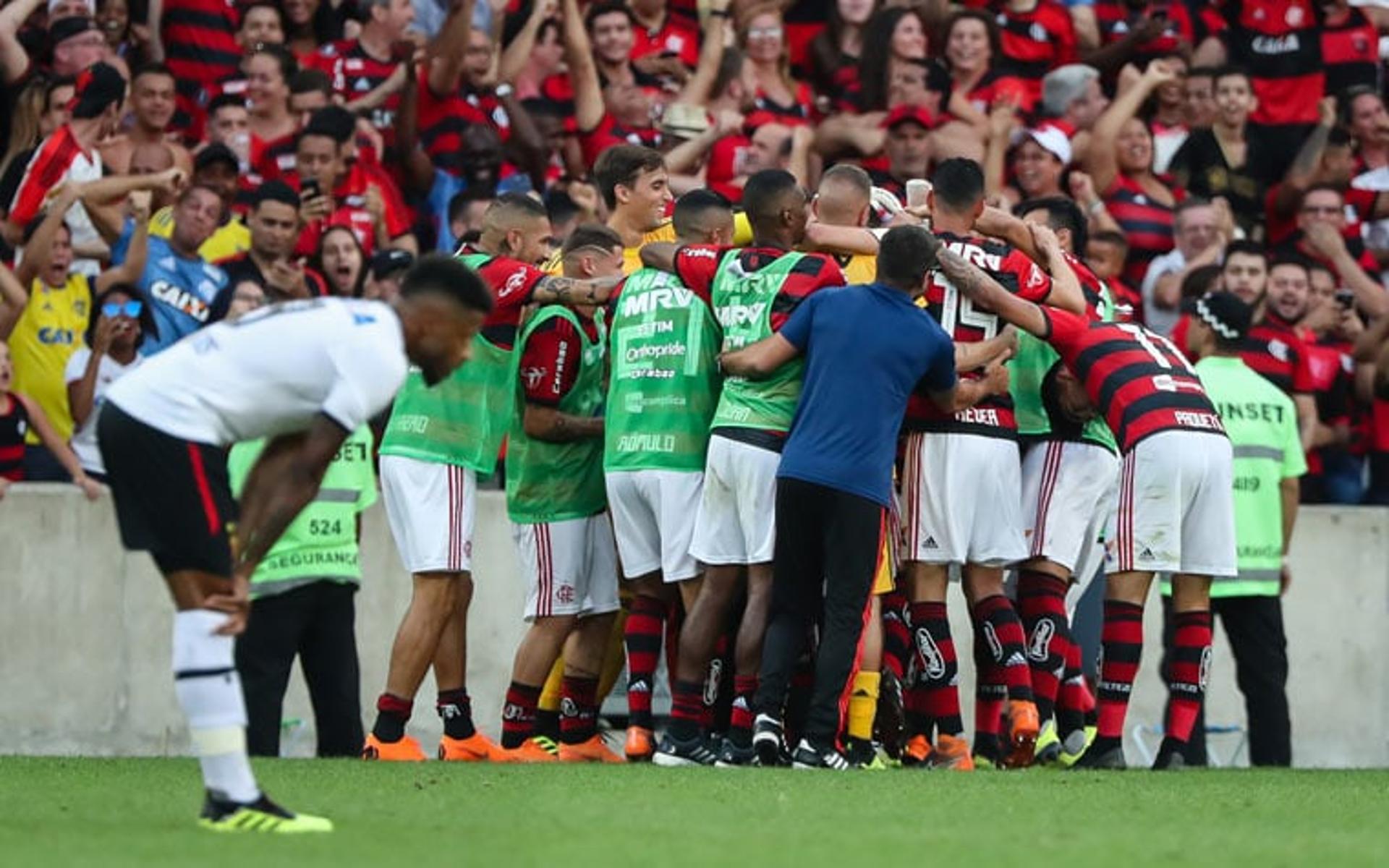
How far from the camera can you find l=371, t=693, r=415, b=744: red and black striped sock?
12805 mm

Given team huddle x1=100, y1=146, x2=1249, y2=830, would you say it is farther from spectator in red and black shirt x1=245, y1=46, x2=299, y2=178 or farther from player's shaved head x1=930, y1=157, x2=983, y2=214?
spectator in red and black shirt x1=245, y1=46, x2=299, y2=178

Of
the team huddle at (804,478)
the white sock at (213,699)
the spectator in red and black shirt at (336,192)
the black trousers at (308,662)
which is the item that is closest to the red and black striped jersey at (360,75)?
the spectator in red and black shirt at (336,192)

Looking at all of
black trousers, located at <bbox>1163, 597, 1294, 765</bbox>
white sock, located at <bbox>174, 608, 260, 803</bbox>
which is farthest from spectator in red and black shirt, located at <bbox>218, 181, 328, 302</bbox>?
white sock, located at <bbox>174, 608, 260, 803</bbox>

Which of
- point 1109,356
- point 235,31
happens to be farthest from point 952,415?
point 235,31

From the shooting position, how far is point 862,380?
11.6 meters

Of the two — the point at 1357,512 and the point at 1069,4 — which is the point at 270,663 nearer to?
the point at 1357,512

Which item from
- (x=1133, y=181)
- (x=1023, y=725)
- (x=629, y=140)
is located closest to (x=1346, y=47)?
(x=1133, y=181)

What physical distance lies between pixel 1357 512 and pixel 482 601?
229 inches

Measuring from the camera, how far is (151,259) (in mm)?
16281

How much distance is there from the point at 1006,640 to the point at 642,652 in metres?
1.79

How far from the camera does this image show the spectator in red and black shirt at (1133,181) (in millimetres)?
18609

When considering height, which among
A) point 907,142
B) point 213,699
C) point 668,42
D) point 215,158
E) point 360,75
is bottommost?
point 213,699

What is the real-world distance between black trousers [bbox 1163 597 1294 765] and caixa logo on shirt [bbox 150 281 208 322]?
6.42 metres

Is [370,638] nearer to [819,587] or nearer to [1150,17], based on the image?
[819,587]
